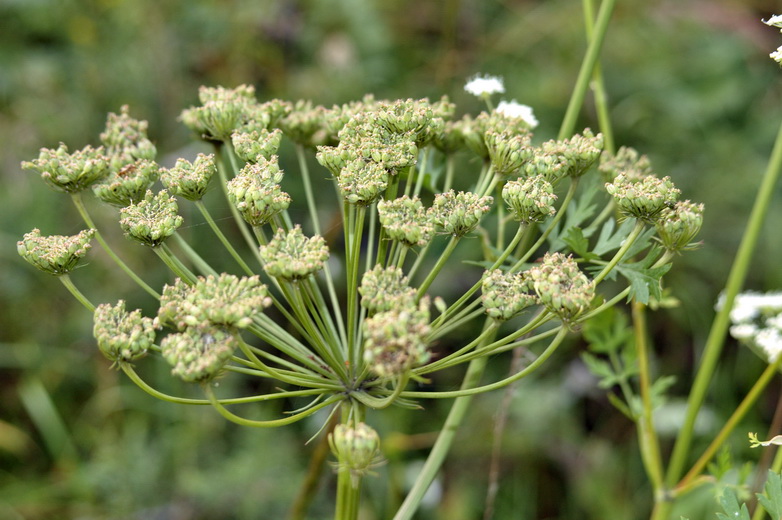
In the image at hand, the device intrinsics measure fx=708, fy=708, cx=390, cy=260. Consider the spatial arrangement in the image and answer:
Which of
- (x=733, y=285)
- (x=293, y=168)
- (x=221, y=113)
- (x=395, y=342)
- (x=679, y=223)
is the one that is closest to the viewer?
(x=395, y=342)

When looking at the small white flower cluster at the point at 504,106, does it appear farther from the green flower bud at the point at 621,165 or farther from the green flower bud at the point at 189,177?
the green flower bud at the point at 189,177

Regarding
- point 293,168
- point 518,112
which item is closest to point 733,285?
point 518,112

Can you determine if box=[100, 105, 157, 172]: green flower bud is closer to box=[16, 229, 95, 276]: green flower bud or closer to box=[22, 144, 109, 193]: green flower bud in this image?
box=[22, 144, 109, 193]: green flower bud

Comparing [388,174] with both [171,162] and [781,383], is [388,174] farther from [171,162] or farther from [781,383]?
[781,383]

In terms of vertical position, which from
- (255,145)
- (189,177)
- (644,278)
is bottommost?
(644,278)

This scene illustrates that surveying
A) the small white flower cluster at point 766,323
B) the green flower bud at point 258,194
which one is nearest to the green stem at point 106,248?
the green flower bud at point 258,194

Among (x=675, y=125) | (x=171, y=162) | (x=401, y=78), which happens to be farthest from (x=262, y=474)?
(x=675, y=125)

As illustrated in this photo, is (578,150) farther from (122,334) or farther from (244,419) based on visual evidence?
(122,334)
